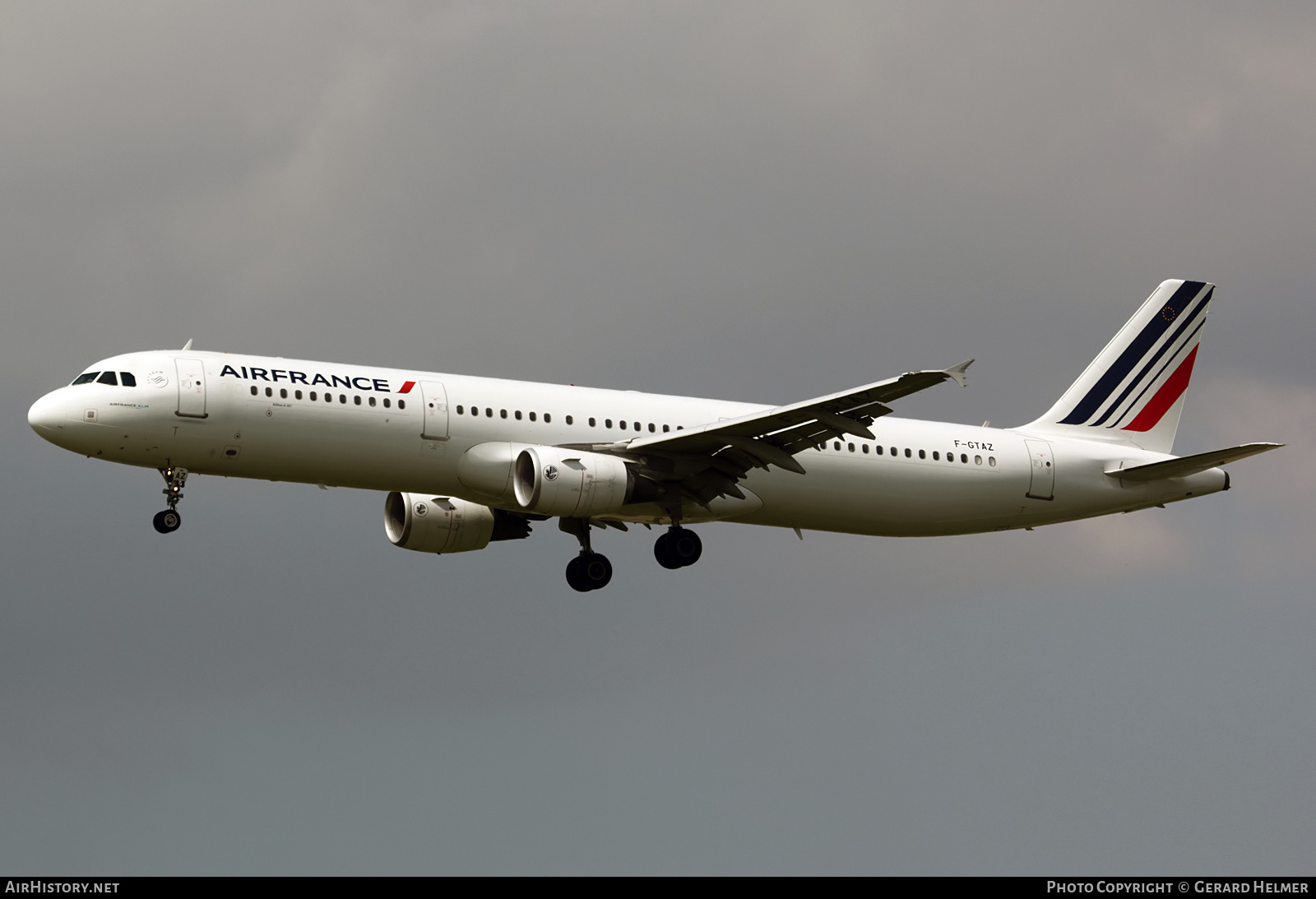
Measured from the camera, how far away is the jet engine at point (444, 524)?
5300 centimetres

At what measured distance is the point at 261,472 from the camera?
45406 millimetres

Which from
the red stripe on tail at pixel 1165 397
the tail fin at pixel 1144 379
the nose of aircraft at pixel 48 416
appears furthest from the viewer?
A: the red stripe on tail at pixel 1165 397

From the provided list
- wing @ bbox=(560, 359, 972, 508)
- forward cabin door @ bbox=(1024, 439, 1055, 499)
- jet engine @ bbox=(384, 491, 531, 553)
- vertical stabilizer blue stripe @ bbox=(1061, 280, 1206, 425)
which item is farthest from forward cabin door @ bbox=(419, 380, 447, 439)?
vertical stabilizer blue stripe @ bbox=(1061, 280, 1206, 425)

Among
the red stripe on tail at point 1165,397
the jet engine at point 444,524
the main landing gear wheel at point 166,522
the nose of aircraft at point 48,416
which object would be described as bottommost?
the main landing gear wheel at point 166,522

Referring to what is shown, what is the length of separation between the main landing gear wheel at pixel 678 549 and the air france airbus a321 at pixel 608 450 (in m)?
0.06

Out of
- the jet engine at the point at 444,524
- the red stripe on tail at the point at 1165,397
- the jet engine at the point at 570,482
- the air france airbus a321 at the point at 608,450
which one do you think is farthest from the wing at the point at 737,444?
the red stripe on tail at the point at 1165,397

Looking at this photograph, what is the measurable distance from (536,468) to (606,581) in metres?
6.96

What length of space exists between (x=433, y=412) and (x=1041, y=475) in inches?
728

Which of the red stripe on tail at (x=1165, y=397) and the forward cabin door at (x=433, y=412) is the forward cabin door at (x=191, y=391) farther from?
the red stripe on tail at (x=1165, y=397)

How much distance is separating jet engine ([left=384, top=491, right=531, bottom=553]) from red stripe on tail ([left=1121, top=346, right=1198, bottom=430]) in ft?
63.4

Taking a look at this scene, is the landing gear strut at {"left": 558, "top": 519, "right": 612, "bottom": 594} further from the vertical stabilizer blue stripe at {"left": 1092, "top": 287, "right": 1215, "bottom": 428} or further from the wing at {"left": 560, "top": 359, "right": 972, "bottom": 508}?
the vertical stabilizer blue stripe at {"left": 1092, "top": 287, "right": 1215, "bottom": 428}

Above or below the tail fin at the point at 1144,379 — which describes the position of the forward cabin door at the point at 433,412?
below

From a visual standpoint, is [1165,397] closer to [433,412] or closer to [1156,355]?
[1156,355]

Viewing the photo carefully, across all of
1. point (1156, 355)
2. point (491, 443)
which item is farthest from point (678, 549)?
point (1156, 355)
